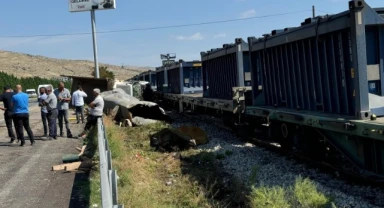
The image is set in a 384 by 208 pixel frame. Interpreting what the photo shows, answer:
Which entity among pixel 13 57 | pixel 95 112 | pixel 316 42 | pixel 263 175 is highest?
pixel 13 57

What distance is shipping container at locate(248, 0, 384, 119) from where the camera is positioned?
23.8 ft

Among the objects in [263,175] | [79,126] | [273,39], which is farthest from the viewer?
[79,126]

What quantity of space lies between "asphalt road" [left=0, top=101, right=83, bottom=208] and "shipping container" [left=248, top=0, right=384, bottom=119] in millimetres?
4912

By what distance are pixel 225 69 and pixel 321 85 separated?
6.85 m

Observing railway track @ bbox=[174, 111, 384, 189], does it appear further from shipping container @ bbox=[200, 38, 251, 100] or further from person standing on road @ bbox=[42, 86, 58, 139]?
person standing on road @ bbox=[42, 86, 58, 139]

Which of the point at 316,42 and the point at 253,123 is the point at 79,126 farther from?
the point at 316,42

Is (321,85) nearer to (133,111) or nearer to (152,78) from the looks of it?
(133,111)

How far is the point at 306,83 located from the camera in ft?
30.8

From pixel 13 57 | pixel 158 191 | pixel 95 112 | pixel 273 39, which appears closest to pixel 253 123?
pixel 273 39

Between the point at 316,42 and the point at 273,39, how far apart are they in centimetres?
220

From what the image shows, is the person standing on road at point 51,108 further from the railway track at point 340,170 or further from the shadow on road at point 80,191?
the railway track at point 340,170

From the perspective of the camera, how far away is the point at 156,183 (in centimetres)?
828

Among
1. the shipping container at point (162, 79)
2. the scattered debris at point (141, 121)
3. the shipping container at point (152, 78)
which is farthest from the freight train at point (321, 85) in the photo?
the shipping container at point (152, 78)

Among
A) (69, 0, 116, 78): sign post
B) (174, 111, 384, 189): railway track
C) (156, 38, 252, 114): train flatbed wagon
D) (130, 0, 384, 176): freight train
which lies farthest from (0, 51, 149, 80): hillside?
(174, 111, 384, 189): railway track
